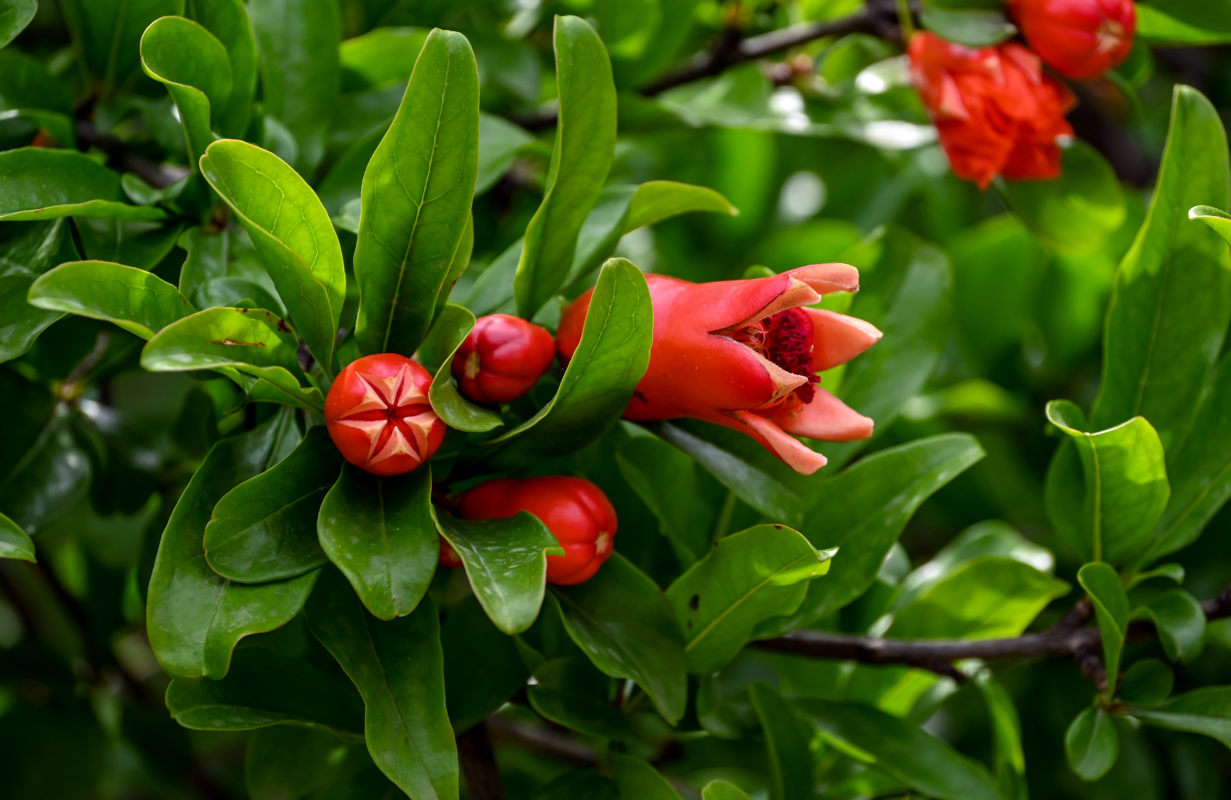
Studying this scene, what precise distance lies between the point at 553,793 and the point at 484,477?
29 centimetres

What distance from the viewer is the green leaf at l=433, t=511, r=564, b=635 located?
0.64 m

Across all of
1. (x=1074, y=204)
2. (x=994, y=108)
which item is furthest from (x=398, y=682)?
(x=1074, y=204)

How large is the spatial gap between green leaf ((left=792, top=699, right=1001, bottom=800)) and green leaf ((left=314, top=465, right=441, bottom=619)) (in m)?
0.52

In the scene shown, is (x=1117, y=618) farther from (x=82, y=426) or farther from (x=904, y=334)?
(x=82, y=426)

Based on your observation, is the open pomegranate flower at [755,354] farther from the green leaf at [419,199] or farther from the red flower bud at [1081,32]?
the red flower bud at [1081,32]

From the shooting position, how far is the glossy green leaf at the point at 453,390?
0.70 metres

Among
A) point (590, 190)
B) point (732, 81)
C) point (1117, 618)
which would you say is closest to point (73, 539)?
point (590, 190)

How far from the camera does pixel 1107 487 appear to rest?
3.12 ft

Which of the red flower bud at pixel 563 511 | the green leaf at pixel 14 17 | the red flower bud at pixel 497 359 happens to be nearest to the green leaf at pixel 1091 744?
the red flower bud at pixel 563 511

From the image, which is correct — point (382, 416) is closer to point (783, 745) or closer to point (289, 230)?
point (289, 230)

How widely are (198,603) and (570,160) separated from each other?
413mm

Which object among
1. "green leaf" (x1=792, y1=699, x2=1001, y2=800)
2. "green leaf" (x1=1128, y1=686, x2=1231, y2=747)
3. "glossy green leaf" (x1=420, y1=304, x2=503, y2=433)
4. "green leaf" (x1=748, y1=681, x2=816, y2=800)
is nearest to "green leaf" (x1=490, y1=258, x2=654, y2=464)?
"glossy green leaf" (x1=420, y1=304, x2=503, y2=433)

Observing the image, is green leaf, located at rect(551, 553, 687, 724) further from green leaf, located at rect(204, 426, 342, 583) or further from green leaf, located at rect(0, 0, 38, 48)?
green leaf, located at rect(0, 0, 38, 48)

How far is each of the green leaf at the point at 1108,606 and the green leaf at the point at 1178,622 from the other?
0.03 metres
